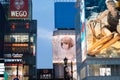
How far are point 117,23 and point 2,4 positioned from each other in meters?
87.2

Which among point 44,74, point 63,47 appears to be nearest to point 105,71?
point 44,74

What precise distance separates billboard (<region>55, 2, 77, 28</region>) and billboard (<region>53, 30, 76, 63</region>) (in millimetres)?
4466

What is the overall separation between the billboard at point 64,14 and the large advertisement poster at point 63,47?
6111 mm

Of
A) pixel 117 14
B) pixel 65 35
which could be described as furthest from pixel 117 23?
pixel 65 35

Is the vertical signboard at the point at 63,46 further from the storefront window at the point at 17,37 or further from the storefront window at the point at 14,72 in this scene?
the storefront window at the point at 14,72

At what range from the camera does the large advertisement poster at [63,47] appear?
192 m

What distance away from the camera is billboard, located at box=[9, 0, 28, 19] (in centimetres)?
17450

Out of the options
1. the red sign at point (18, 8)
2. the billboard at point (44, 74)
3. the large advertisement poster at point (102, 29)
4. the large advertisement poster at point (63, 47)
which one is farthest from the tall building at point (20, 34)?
the large advertisement poster at point (102, 29)

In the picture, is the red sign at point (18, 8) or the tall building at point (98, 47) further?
the red sign at point (18, 8)

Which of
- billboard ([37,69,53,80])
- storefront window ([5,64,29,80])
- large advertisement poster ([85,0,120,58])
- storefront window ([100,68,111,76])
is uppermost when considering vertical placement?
large advertisement poster ([85,0,120,58])

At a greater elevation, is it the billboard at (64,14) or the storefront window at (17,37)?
the billboard at (64,14)

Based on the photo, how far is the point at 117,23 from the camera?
10275cm

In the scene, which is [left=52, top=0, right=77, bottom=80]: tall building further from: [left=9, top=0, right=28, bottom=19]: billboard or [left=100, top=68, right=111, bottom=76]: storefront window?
[left=100, top=68, right=111, bottom=76]: storefront window

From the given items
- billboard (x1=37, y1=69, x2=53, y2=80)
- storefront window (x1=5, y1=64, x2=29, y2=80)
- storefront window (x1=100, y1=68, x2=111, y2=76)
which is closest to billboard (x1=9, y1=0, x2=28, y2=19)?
storefront window (x1=5, y1=64, x2=29, y2=80)
